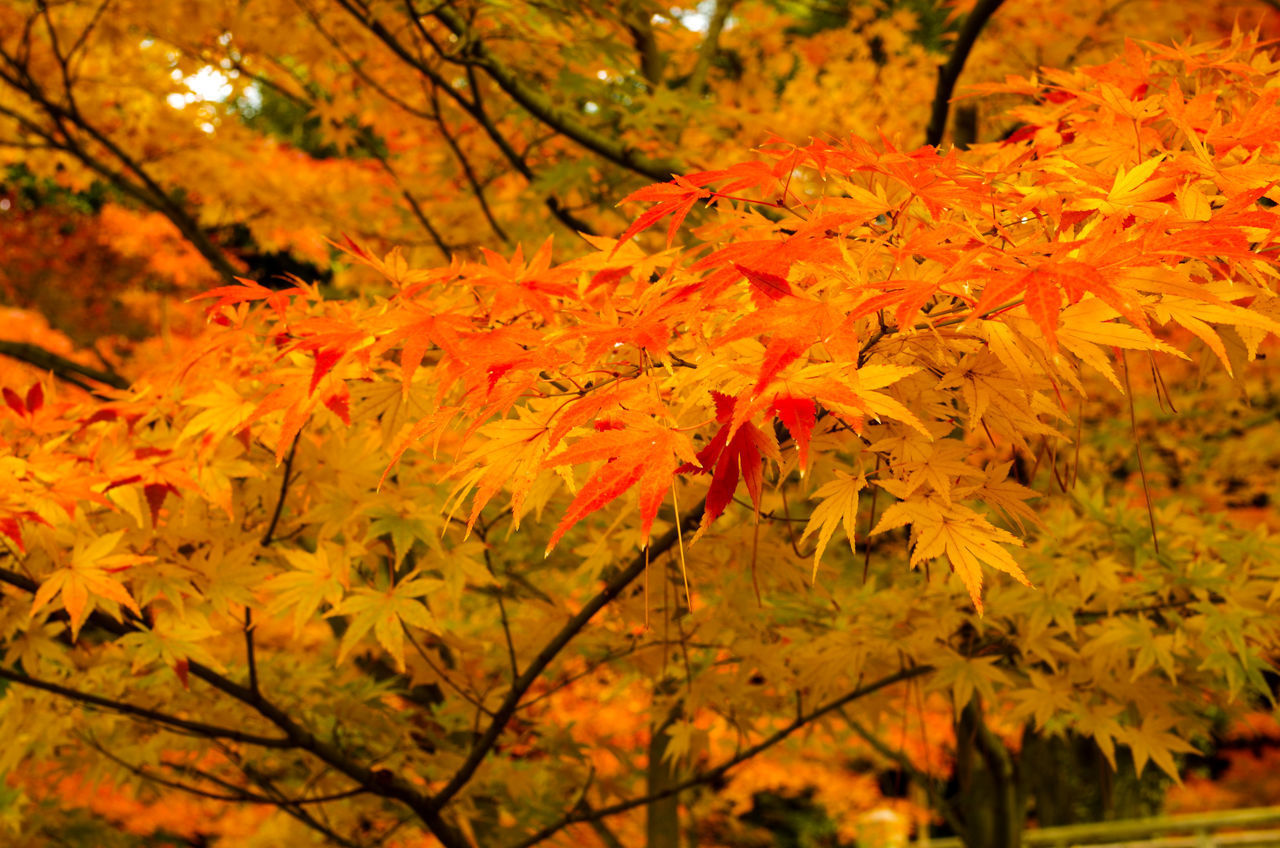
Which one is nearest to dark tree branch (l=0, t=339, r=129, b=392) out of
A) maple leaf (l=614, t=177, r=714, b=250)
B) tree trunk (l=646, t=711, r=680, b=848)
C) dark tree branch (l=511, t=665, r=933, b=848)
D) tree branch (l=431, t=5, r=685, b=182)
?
tree branch (l=431, t=5, r=685, b=182)

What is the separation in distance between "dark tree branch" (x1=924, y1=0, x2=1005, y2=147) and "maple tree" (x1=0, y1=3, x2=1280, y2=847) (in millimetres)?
35

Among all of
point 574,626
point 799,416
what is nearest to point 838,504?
point 799,416

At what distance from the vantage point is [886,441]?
1.37 metres

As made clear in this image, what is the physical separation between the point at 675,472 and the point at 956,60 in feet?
7.74

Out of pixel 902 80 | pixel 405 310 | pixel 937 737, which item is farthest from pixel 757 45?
pixel 405 310

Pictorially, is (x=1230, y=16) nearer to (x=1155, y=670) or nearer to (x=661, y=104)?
(x=661, y=104)

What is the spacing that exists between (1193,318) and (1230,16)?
6232 mm

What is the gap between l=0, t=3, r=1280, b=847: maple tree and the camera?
121 centimetres

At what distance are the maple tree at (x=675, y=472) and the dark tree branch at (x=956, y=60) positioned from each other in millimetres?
35

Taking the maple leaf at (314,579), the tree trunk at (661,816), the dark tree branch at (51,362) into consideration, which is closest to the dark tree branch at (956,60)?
the maple leaf at (314,579)

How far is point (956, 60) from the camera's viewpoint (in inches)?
120

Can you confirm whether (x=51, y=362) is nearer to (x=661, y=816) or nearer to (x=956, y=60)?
(x=661, y=816)

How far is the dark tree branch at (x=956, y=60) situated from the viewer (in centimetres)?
295

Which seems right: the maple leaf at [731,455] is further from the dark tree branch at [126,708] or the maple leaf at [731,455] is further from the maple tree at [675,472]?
the dark tree branch at [126,708]
